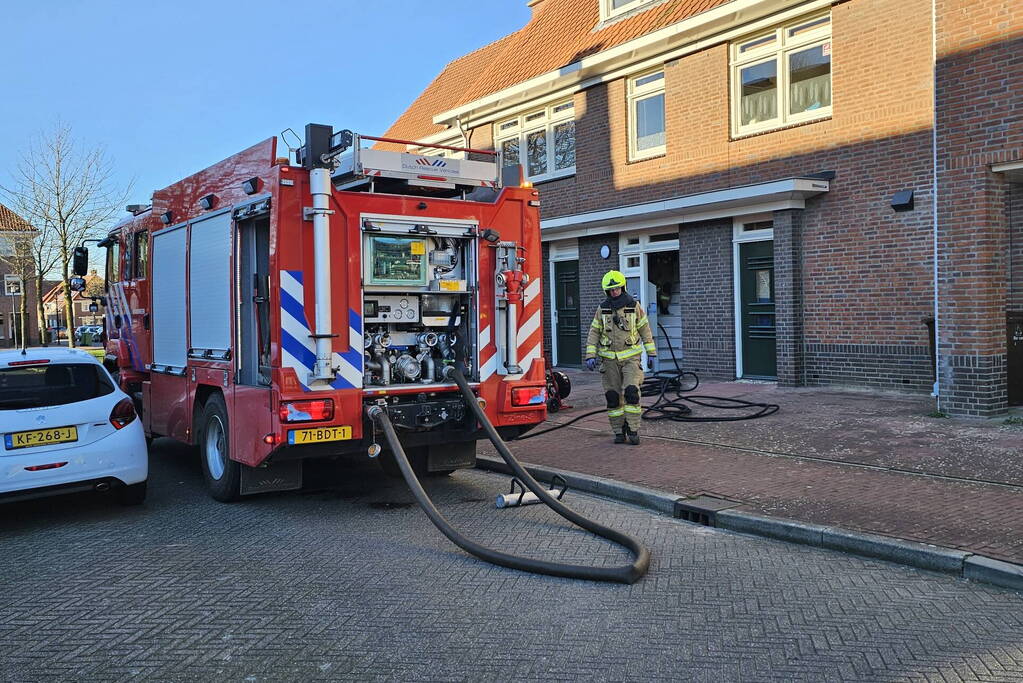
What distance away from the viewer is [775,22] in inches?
521

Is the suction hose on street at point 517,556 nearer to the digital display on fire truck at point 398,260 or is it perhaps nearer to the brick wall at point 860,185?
the digital display on fire truck at point 398,260

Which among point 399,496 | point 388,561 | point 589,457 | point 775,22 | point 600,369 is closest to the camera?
point 388,561

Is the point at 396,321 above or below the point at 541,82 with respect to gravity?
below

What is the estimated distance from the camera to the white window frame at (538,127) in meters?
17.7

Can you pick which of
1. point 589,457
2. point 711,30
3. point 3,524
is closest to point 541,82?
point 711,30

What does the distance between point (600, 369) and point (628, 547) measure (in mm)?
4129

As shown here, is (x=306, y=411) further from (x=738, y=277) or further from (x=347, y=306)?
(x=738, y=277)

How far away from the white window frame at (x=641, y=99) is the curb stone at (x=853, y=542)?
945 centimetres

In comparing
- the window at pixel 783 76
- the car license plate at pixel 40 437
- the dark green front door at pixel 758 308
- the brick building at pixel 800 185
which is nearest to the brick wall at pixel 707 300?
the brick building at pixel 800 185

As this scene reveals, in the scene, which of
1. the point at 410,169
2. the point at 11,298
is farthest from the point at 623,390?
the point at 11,298

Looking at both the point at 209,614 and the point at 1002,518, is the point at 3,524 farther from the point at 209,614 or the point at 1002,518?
the point at 1002,518

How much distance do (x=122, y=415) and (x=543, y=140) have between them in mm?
12878

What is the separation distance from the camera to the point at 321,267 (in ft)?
21.4

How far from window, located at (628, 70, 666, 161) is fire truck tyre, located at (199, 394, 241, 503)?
33.6ft
